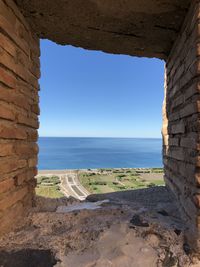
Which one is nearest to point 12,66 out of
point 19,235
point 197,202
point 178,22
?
point 19,235

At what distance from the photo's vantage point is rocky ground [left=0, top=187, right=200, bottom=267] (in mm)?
2404

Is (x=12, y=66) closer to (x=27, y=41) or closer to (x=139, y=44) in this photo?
(x=27, y=41)

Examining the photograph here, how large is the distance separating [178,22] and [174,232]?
2.58 m

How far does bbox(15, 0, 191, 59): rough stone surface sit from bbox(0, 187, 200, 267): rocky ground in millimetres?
2527

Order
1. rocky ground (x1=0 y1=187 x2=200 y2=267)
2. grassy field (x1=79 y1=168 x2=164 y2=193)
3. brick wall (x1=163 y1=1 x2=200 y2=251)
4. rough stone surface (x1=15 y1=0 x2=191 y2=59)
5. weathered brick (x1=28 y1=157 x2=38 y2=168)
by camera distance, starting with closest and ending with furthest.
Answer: rocky ground (x1=0 y1=187 x2=200 y2=267) < brick wall (x1=163 y1=1 x2=200 y2=251) < rough stone surface (x1=15 y1=0 x2=191 y2=59) < weathered brick (x1=28 y1=157 x2=38 y2=168) < grassy field (x1=79 y1=168 x2=164 y2=193)

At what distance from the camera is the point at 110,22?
337 centimetres

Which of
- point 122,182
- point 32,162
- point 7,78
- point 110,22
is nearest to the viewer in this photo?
point 7,78

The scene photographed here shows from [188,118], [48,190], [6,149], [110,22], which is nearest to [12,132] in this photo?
[6,149]

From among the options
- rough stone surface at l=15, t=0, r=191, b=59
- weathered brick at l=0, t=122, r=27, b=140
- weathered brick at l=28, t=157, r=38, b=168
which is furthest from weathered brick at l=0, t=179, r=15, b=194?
rough stone surface at l=15, t=0, r=191, b=59

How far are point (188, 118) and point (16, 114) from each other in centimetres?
205

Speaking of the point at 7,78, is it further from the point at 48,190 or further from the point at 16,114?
the point at 48,190

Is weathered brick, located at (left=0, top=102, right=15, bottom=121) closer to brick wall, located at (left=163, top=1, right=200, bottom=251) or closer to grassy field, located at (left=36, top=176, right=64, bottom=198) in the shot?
brick wall, located at (left=163, top=1, right=200, bottom=251)

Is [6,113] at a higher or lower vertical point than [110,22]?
lower

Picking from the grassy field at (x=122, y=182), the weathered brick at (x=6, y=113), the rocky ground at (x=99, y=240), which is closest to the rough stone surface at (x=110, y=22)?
the weathered brick at (x=6, y=113)
